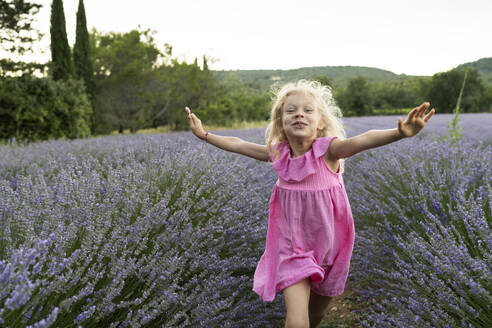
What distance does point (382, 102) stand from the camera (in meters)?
52.0

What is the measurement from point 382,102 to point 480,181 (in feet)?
174

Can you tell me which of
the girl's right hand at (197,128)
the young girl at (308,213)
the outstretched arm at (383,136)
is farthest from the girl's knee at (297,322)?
the girl's right hand at (197,128)

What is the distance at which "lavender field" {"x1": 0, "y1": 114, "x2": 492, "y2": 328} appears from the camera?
126 centimetres

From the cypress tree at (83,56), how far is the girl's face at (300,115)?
15520 millimetres

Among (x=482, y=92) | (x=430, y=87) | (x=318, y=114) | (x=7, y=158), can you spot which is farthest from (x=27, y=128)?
(x=482, y=92)

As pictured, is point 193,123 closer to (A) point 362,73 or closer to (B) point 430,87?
(B) point 430,87

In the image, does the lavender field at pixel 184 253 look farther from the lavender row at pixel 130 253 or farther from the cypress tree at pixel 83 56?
the cypress tree at pixel 83 56

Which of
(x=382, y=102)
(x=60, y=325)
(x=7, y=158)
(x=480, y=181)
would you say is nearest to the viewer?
(x=60, y=325)

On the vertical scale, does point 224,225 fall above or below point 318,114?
below

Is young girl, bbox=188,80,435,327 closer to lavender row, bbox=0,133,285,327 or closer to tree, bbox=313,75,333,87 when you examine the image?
lavender row, bbox=0,133,285,327

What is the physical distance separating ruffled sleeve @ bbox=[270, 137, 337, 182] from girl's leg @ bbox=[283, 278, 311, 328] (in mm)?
492

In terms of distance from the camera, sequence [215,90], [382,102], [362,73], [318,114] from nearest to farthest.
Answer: [318,114] < [215,90] < [382,102] < [362,73]

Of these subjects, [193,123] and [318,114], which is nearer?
[318,114]

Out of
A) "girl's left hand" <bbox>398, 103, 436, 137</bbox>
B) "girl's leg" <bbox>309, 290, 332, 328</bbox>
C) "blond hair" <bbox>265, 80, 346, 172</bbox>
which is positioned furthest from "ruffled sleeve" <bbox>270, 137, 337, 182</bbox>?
"girl's leg" <bbox>309, 290, 332, 328</bbox>
